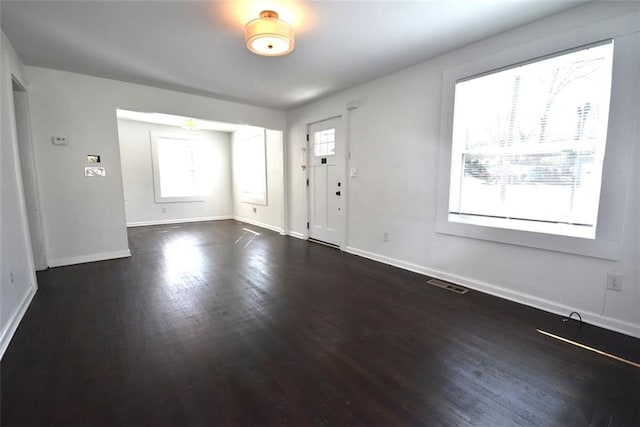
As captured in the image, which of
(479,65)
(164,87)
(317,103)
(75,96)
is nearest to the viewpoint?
(479,65)

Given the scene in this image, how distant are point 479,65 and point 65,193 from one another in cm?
526

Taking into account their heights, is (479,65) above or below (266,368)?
above

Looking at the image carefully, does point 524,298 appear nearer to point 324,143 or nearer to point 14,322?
point 324,143

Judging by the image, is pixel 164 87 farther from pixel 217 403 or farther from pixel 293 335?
pixel 217 403

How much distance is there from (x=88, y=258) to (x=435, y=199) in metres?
4.75

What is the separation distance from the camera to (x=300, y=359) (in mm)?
1783

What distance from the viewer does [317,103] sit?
482cm

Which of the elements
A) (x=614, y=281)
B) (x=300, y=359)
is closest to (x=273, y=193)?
(x=300, y=359)

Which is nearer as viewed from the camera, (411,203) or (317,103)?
(411,203)

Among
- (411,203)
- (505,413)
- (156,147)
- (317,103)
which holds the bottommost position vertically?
(505,413)

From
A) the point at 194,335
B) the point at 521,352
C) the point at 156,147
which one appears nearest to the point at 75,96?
the point at 156,147

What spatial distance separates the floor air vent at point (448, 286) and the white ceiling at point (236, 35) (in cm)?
254

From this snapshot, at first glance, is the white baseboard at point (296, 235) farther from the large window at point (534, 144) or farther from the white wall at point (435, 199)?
the large window at point (534, 144)

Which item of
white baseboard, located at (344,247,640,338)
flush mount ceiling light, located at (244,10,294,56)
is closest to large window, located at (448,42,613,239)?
white baseboard, located at (344,247,640,338)
